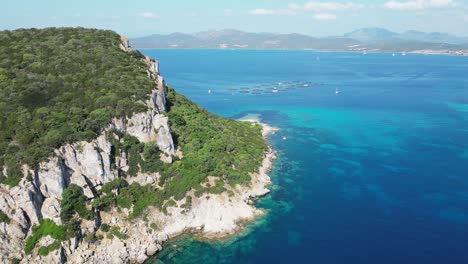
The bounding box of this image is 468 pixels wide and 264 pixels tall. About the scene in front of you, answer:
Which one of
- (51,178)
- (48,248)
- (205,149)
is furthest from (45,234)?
(205,149)

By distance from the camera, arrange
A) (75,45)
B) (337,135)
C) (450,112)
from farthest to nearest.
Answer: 1. (450,112)
2. (337,135)
3. (75,45)

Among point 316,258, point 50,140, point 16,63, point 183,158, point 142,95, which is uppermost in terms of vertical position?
point 16,63

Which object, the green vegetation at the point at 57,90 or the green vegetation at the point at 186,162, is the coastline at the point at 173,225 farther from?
the green vegetation at the point at 57,90

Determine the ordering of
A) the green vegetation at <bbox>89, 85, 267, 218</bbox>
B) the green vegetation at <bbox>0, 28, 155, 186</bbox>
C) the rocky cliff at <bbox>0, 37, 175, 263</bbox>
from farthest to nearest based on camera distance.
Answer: the green vegetation at <bbox>89, 85, 267, 218</bbox> < the green vegetation at <bbox>0, 28, 155, 186</bbox> < the rocky cliff at <bbox>0, 37, 175, 263</bbox>

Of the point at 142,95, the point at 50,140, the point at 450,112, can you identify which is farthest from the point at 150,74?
the point at 450,112

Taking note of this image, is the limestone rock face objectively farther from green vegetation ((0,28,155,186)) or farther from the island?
green vegetation ((0,28,155,186))

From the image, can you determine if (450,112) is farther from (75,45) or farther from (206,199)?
(75,45)

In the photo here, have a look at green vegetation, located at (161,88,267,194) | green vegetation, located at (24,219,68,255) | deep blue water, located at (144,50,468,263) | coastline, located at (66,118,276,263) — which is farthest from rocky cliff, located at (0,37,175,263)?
deep blue water, located at (144,50,468,263)
